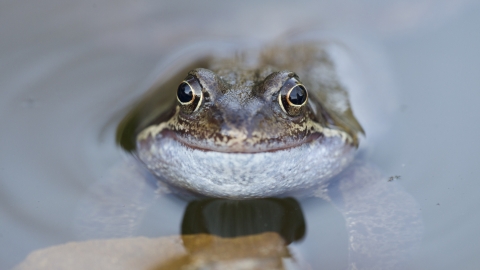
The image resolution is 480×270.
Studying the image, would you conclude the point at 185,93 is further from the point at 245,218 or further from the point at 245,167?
the point at 245,218

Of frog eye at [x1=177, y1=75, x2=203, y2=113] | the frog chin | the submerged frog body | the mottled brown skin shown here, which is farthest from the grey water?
frog eye at [x1=177, y1=75, x2=203, y2=113]

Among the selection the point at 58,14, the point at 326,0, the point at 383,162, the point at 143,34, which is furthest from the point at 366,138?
the point at 58,14

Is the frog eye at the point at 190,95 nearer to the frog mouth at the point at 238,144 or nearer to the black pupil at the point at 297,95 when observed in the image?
the frog mouth at the point at 238,144

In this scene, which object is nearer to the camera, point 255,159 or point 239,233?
point 255,159

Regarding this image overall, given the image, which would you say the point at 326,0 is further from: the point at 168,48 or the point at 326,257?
the point at 326,257

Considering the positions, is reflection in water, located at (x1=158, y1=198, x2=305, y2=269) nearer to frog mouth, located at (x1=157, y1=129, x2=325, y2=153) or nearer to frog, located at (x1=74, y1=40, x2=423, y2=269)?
frog, located at (x1=74, y1=40, x2=423, y2=269)

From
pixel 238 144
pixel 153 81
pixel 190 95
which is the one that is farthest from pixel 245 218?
pixel 153 81
